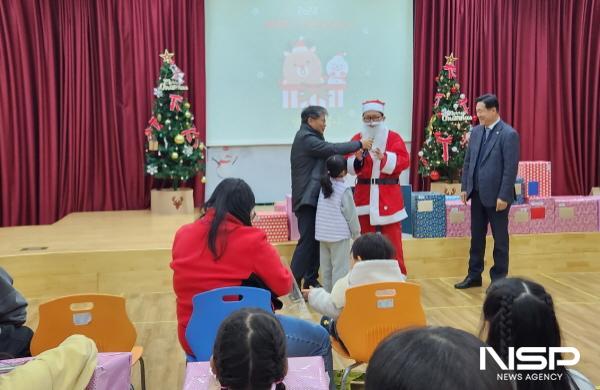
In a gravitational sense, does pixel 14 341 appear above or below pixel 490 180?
below

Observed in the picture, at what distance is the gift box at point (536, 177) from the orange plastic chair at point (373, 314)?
3.51 metres

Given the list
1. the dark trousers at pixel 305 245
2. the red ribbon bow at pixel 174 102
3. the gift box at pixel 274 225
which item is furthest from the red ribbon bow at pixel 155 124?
the dark trousers at pixel 305 245

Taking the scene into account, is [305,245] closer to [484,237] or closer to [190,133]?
[484,237]

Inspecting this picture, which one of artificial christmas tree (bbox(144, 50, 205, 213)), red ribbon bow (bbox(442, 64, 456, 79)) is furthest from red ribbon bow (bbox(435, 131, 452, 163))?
artificial christmas tree (bbox(144, 50, 205, 213))

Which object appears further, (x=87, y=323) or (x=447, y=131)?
(x=447, y=131)

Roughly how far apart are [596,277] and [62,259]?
421 cm

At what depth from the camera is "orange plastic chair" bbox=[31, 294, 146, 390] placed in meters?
2.23

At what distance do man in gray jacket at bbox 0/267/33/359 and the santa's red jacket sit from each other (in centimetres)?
262

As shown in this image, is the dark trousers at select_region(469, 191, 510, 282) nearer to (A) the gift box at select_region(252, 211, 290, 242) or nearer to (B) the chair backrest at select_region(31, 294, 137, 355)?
(A) the gift box at select_region(252, 211, 290, 242)

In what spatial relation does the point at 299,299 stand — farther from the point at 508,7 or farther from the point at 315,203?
the point at 508,7

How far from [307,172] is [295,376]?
2805 mm

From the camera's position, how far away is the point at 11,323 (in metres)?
2.33

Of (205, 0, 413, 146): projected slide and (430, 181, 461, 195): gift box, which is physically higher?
(205, 0, 413, 146): projected slide

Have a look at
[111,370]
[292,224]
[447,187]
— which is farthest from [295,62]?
[111,370]
